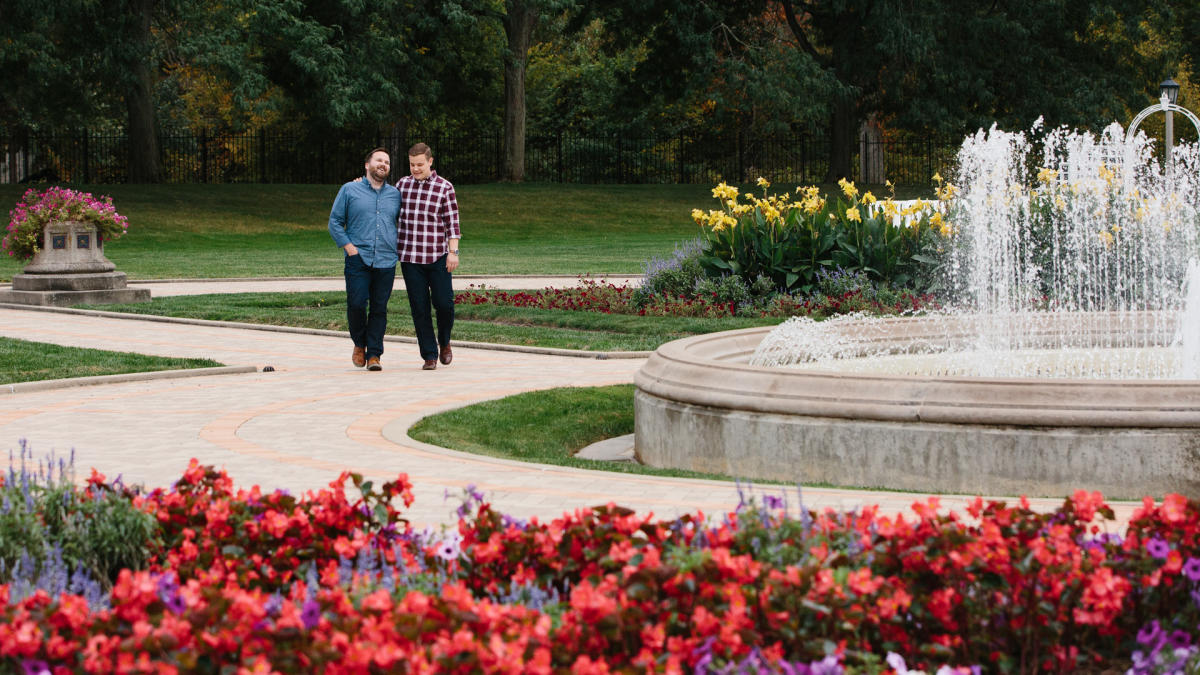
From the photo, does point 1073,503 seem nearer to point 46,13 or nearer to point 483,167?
point 46,13

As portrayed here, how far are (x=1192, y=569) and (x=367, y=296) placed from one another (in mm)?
9133

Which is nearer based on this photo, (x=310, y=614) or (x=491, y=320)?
(x=310, y=614)

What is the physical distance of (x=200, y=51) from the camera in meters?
39.9

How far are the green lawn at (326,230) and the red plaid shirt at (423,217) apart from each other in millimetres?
12984

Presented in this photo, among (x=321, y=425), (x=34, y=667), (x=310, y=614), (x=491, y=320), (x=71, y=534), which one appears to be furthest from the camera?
(x=491, y=320)

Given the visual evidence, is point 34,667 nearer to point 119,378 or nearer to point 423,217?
point 119,378

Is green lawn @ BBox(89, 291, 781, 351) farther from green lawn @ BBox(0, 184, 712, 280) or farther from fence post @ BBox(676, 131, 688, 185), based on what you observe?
fence post @ BBox(676, 131, 688, 185)

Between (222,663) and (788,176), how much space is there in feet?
178

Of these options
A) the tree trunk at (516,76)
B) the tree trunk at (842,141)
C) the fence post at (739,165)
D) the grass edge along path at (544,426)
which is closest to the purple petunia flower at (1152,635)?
the grass edge along path at (544,426)

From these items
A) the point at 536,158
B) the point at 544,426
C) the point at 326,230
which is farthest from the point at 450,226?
the point at 536,158

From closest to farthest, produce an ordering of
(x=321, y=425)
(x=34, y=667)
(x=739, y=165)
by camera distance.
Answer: (x=34, y=667) → (x=321, y=425) → (x=739, y=165)

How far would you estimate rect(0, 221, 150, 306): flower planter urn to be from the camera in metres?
20.0

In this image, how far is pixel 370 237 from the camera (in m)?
12.2

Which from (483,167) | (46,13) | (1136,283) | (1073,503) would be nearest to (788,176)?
(483,167)
